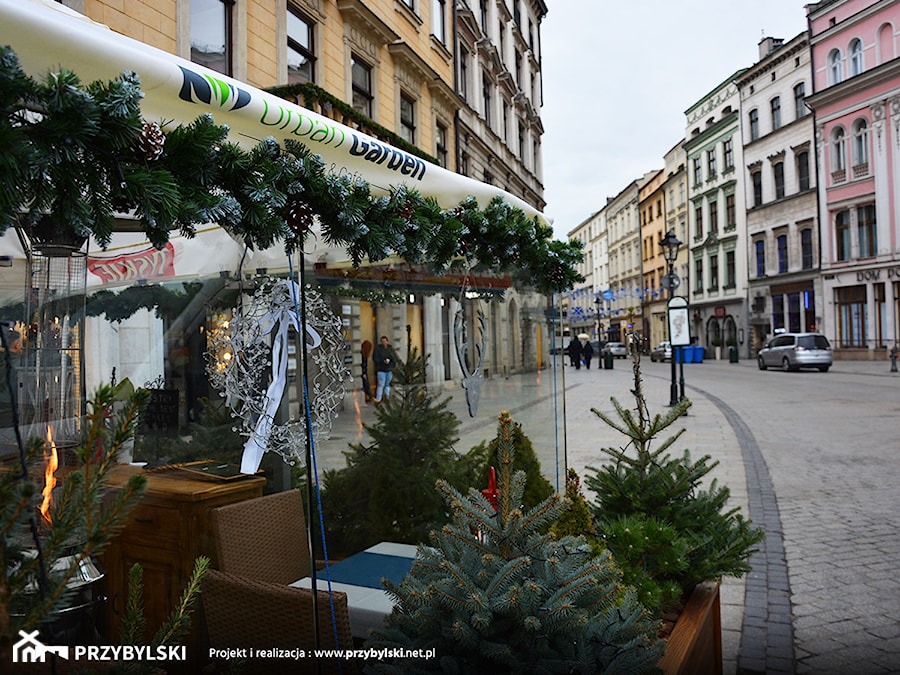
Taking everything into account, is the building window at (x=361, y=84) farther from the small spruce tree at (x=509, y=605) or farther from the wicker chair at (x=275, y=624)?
the small spruce tree at (x=509, y=605)

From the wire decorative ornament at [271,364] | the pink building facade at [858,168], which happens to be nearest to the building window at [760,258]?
the pink building facade at [858,168]

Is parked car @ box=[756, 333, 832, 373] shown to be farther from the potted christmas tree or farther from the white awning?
the white awning

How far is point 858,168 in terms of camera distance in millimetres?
34062

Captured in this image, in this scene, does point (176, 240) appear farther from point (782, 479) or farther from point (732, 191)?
point (732, 191)

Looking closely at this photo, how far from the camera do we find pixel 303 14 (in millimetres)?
14352

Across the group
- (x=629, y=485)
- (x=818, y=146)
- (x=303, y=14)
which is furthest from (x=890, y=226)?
(x=629, y=485)

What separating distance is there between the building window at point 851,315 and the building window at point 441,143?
78.1 ft

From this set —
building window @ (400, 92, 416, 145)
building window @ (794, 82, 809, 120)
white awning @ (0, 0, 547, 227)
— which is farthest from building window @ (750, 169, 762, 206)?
white awning @ (0, 0, 547, 227)

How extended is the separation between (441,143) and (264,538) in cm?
2005

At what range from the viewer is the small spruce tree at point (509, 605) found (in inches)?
73.1

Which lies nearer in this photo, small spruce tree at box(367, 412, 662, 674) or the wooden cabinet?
small spruce tree at box(367, 412, 662, 674)

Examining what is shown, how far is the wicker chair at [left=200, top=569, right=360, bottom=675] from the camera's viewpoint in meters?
2.24

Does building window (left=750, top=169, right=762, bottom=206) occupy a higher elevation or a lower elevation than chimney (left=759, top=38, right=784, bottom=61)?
lower

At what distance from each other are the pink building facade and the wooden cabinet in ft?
118
